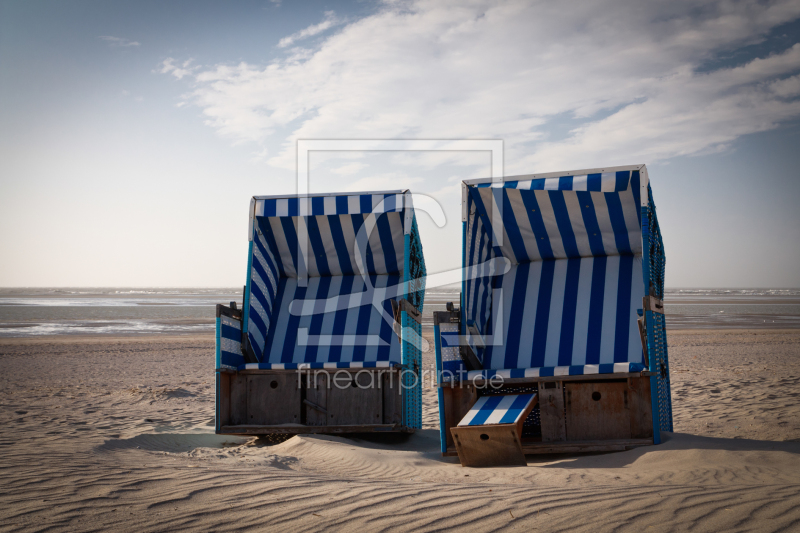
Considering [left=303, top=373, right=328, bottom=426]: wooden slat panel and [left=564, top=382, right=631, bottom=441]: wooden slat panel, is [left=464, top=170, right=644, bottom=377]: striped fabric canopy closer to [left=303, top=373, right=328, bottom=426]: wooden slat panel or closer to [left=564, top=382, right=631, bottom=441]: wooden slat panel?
[left=564, top=382, right=631, bottom=441]: wooden slat panel

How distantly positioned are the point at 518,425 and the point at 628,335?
7.57 feet

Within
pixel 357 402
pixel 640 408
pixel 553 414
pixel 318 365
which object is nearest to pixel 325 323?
pixel 318 365

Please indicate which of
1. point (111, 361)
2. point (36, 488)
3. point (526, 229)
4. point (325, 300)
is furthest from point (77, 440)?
point (111, 361)

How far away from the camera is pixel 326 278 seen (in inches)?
303

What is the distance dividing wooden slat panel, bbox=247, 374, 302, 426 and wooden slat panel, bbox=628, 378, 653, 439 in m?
3.25

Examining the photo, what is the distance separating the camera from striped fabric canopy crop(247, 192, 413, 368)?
254 inches

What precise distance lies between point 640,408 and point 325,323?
3856mm

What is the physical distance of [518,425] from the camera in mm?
4316

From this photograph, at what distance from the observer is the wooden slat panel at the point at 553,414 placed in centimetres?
498

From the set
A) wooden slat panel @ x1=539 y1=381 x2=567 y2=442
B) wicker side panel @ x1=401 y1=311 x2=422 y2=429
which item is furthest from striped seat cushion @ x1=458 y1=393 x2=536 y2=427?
wicker side panel @ x1=401 y1=311 x2=422 y2=429

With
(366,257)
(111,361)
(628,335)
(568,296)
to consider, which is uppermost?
(366,257)

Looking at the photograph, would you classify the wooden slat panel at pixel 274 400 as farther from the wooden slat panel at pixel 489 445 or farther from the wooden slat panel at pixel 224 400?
the wooden slat panel at pixel 489 445

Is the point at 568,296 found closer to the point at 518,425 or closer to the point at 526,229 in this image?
the point at 526,229

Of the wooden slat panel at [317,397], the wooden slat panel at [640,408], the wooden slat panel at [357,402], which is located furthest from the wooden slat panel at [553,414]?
the wooden slat panel at [317,397]
